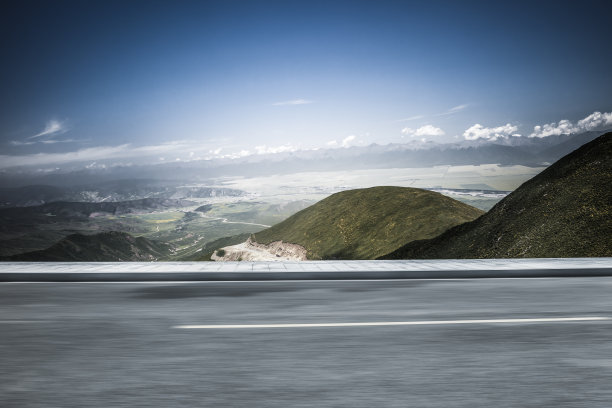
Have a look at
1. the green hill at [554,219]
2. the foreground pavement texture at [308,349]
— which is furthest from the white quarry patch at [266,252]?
the foreground pavement texture at [308,349]

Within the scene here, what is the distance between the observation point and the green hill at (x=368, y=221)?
334ft

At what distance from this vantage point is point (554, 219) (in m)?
42.8

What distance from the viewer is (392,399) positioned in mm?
4316

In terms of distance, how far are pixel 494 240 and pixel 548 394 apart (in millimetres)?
47261

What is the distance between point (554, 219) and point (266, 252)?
9028cm

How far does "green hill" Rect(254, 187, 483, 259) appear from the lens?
102m

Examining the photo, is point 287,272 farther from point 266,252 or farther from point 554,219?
point 266,252

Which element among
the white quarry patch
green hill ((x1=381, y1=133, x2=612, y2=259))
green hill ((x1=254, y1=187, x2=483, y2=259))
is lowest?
the white quarry patch

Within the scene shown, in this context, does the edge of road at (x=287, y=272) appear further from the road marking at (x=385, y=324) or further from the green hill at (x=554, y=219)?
the green hill at (x=554, y=219)

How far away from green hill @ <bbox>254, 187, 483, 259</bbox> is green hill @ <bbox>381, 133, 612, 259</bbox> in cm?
3790

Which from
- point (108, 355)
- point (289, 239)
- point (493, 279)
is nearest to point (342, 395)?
point (108, 355)

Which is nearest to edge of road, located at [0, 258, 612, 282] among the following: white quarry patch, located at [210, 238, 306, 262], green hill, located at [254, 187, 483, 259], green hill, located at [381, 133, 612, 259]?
green hill, located at [381, 133, 612, 259]

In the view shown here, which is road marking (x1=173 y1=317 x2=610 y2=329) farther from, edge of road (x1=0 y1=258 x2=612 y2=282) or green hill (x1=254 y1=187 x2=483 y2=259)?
green hill (x1=254 y1=187 x2=483 y2=259)

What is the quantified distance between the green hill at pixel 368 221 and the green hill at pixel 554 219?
124 feet
